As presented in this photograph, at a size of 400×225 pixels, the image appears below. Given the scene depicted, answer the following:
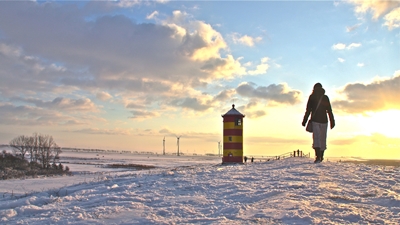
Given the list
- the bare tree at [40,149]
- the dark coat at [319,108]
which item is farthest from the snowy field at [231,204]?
Answer: the bare tree at [40,149]

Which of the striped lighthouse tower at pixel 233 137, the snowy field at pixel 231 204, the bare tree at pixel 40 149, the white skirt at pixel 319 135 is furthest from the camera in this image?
the bare tree at pixel 40 149

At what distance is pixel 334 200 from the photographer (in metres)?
6.84

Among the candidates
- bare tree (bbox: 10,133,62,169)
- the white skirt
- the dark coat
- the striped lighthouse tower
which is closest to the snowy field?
the white skirt

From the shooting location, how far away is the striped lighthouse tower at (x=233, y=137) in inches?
983

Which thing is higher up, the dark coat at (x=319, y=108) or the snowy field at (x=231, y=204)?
the dark coat at (x=319, y=108)

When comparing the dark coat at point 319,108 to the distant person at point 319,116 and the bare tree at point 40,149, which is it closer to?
the distant person at point 319,116

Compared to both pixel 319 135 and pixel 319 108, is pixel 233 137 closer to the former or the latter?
pixel 319 135

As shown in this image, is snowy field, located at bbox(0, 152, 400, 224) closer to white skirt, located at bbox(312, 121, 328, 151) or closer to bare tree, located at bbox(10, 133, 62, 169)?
white skirt, located at bbox(312, 121, 328, 151)

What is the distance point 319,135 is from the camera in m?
15.8

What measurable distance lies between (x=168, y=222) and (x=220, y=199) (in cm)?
202

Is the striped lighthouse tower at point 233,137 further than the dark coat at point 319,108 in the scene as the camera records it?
Yes

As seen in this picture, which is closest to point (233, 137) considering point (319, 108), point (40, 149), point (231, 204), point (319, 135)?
point (319, 135)

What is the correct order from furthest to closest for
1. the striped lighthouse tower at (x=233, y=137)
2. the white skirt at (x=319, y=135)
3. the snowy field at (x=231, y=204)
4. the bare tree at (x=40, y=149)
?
the bare tree at (x=40, y=149), the striped lighthouse tower at (x=233, y=137), the white skirt at (x=319, y=135), the snowy field at (x=231, y=204)

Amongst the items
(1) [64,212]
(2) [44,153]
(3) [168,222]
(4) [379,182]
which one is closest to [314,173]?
(4) [379,182]
